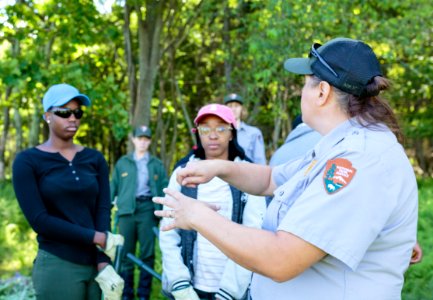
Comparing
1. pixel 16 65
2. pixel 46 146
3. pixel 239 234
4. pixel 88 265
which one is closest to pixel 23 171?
pixel 46 146

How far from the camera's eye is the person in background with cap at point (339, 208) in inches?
65.9

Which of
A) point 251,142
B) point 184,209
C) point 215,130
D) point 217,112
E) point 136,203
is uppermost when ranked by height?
point 217,112

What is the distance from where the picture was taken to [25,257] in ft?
27.2

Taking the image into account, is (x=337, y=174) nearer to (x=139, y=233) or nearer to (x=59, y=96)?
(x=59, y=96)

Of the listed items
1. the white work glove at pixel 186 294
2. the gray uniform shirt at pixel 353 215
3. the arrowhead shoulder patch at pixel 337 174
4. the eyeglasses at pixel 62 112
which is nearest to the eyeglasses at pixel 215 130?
the eyeglasses at pixel 62 112

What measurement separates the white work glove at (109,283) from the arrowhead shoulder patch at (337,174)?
2.16 meters

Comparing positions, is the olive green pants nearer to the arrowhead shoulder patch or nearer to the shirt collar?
the shirt collar

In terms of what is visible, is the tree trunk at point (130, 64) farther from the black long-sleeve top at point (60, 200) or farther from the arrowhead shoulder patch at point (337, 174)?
the arrowhead shoulder patch at point (337, 174)

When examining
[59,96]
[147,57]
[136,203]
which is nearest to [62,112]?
[59,96]

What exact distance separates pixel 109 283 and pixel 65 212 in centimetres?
52

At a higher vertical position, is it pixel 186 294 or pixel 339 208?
pixel 339 208

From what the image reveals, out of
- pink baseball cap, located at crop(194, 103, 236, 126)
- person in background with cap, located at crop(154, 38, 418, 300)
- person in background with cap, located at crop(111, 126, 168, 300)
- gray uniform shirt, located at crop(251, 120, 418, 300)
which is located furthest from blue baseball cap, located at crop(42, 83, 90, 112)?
person in background with cap, located at crop(111, 126, 168, 300)

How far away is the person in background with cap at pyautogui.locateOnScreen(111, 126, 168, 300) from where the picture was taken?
7393 millimetres

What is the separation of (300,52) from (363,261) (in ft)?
30.4
